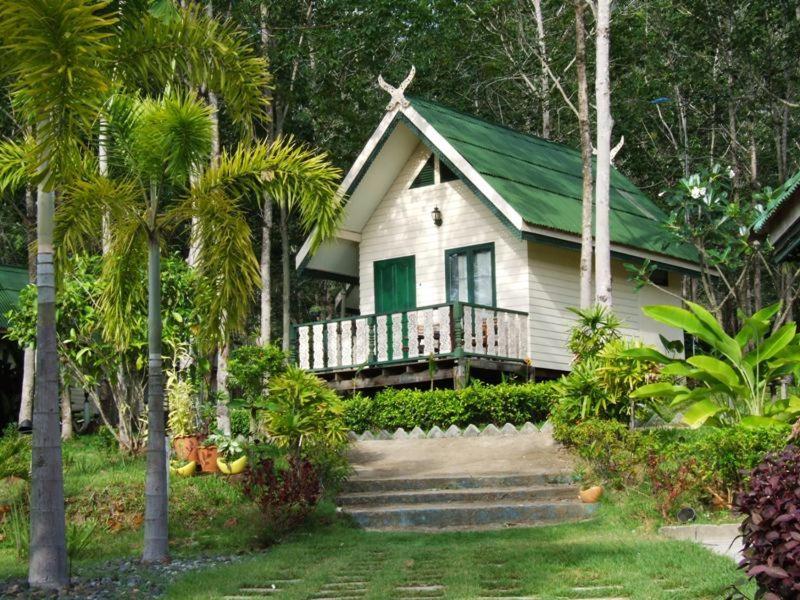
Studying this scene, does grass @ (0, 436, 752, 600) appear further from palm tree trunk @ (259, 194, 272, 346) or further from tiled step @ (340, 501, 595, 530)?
palm tree trunk @ (259, 194, 272, 346)

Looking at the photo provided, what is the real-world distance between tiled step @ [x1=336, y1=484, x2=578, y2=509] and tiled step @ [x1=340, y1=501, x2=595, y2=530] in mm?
229

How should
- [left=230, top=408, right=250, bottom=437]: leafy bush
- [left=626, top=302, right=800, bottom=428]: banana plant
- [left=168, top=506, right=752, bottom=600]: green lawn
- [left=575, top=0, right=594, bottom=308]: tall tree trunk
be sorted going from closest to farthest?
[left=168, top=506, right=752, bottom=600]: green lawn → [left=626, top=302, right=800, bottom=428]: banana plant → [left=575, top=0, right=594, bottom=308]: tall tree trunk → [left=230, top=408, right=250, bottom=437]: leafy bush

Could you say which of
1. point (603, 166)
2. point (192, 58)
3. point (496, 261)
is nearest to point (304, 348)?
point (496, 261)

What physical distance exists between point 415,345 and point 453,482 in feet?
20.1

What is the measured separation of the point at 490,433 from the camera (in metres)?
17.5

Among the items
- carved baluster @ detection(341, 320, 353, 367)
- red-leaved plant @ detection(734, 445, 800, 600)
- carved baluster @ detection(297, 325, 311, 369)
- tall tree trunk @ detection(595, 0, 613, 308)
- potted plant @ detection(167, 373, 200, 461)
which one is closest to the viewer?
red-leaved plant @ detection(734, 445, 800, 600)

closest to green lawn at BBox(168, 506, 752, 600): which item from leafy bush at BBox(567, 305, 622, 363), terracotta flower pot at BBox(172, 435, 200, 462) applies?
terracotta flower pot at BBox(172, 435, 200, 462)

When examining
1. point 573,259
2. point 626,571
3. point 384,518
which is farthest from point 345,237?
point 626,571

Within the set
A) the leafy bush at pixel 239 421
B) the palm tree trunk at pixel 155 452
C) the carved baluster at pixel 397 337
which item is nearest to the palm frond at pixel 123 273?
the palm tree trunk at pixel 155 452

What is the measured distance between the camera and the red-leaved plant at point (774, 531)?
5.57 m

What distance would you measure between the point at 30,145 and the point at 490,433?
28.7 feet

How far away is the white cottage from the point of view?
20.5 metres

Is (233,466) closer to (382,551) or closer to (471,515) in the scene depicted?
(471,515)

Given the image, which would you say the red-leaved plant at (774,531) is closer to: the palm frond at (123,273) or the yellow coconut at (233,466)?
the palm frond at (123,273)
